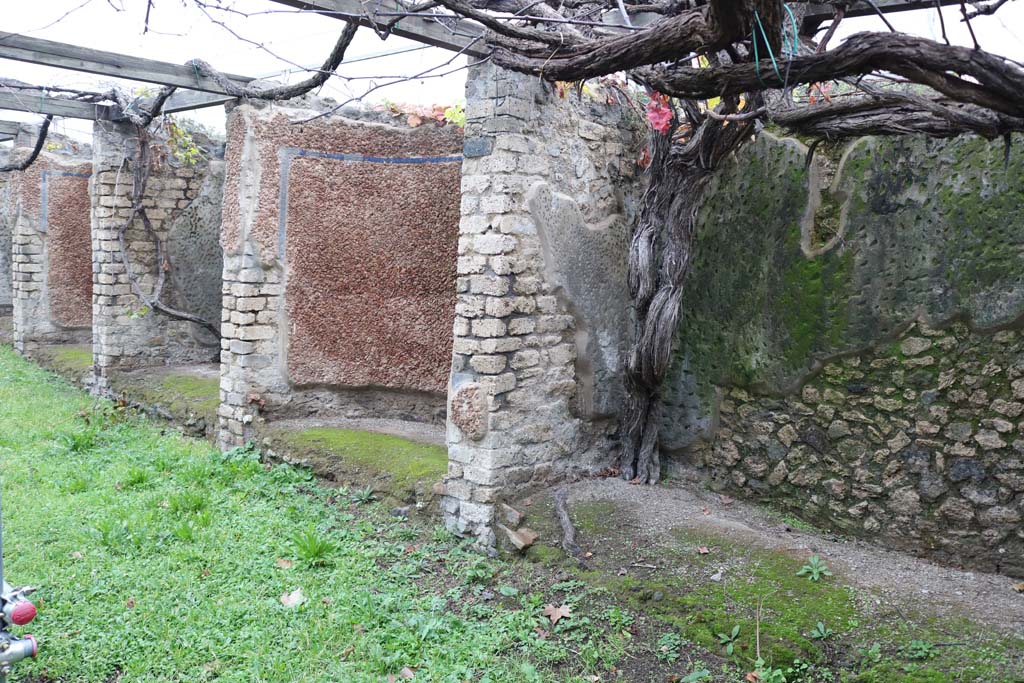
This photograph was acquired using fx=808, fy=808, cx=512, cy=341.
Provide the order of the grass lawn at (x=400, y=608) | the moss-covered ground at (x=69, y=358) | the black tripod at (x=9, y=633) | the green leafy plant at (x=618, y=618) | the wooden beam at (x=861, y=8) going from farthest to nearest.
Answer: the moss-covered ground at (x=69, y=358), the green leafy plant at (x=618, y=618), the wooden beam at (x=861, y=8), the grass lawn at (x=400, y=608), the black tripod at (x=9, y=633)

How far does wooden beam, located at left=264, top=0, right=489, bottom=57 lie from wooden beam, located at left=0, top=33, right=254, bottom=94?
2.76m

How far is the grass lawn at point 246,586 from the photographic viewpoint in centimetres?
344

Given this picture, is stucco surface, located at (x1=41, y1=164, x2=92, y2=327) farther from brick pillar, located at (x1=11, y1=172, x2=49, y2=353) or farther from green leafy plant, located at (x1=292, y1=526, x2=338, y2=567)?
green leafy plant, located at (x1=292, y1=526, x2=338, y2=567)

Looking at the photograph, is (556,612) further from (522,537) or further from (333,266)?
(333,266)

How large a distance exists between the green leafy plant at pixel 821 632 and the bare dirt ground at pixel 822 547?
0.35 m

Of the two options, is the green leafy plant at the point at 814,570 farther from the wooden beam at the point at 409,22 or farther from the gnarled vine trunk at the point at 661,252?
the wooden beam at the point at 409,22

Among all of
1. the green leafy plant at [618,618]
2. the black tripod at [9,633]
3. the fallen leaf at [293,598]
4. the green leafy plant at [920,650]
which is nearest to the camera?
the black tripod at [9,633]

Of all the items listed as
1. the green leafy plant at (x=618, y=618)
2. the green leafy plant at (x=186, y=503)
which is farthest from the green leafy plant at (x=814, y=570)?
the green leafy plant at (x=186, y=503)

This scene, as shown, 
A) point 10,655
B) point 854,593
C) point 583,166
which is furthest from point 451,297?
point 10,655

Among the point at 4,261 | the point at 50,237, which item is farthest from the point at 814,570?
the point at 4,261

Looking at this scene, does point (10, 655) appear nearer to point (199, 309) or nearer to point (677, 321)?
point (677, 321)

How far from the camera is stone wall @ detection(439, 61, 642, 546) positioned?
4.47 m

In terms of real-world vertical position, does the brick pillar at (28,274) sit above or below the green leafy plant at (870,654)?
above

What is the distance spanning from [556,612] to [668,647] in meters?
0.57
